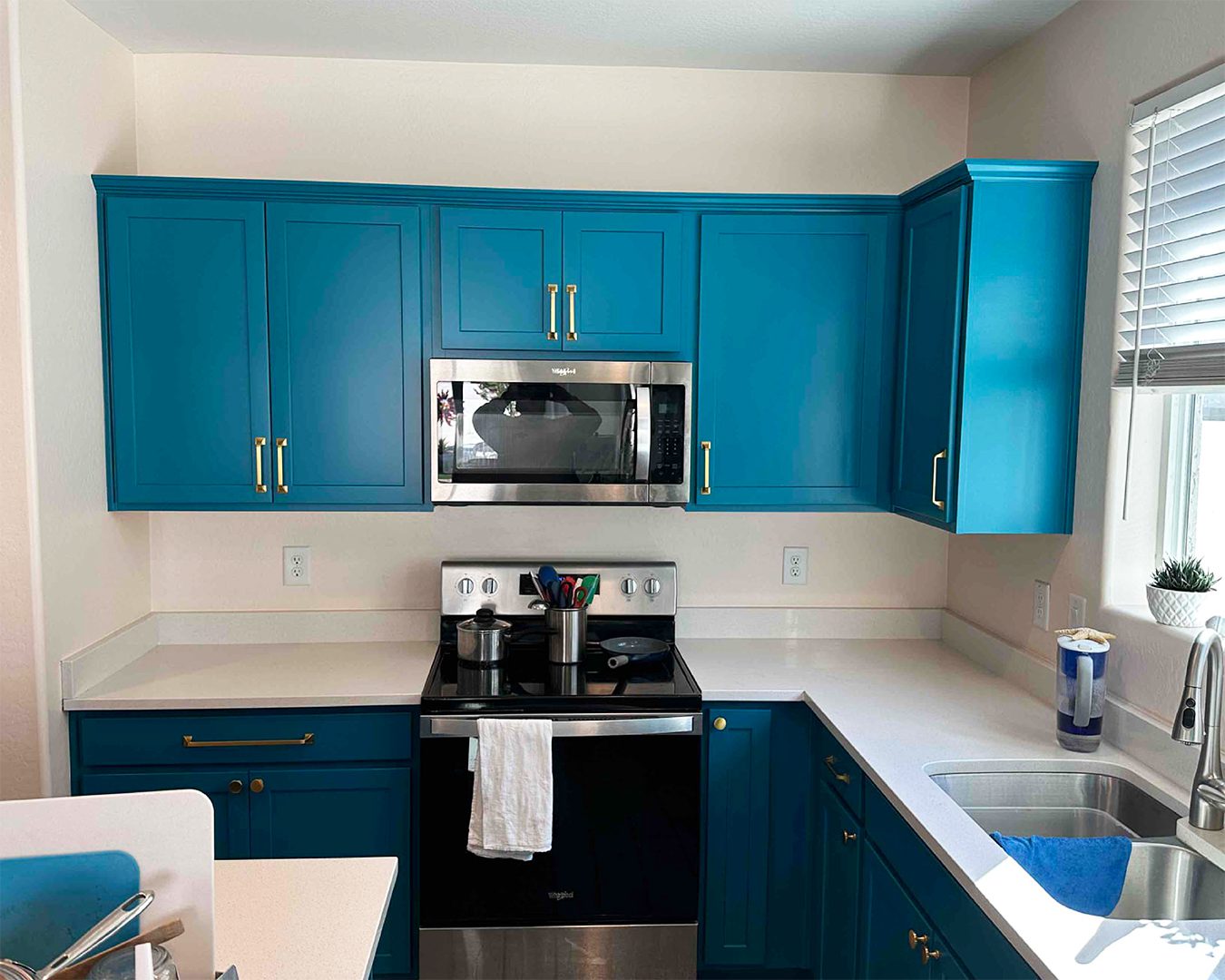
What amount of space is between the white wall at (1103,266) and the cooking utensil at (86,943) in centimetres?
188

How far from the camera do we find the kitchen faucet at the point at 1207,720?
5.61 ft

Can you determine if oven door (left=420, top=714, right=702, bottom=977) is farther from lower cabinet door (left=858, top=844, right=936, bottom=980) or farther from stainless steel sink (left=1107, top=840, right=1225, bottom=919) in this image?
stainless steel sink (left=1107, top=840, right=1225, bottom=919)

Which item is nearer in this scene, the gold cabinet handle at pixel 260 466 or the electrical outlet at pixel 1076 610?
the electrical outlet at pixel 1076 610

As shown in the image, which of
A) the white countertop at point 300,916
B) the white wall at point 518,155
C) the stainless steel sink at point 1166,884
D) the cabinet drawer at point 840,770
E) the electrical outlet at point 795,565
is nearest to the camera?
the white countertop at point 300,916

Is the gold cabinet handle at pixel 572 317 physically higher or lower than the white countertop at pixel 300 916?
higher

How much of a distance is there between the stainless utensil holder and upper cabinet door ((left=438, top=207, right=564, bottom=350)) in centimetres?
74

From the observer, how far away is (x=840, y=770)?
229 centimetres

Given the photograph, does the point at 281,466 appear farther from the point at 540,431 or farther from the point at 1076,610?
the point at 1076,610

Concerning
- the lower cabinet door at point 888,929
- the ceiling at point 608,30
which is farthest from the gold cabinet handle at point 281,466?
the lower cabinet door at point 888,929

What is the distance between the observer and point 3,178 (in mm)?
2162

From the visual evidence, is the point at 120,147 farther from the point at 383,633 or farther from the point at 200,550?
the point at 383,633

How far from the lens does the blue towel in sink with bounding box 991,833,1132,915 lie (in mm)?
1651

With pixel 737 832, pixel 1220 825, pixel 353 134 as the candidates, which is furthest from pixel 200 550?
pixel 1220 825

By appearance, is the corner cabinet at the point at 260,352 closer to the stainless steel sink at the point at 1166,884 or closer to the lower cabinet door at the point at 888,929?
the lower cabinet door at the point at 888,929
